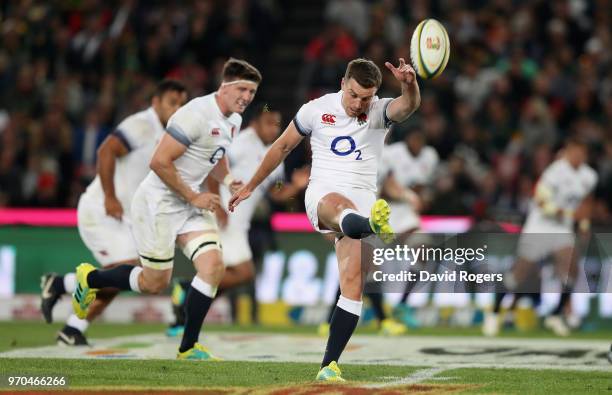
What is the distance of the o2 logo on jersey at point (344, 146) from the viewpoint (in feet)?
29.4

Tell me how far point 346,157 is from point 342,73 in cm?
1048

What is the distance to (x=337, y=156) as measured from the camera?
899 cm

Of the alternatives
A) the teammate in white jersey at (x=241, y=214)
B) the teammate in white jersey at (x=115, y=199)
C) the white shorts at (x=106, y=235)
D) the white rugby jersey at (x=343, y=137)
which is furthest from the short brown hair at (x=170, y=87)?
the white rugby jersey at (x=343, y=137)

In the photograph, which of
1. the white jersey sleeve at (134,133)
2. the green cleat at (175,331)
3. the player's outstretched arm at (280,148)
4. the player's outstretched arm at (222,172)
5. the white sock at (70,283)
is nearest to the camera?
the player's outstretched arm at (280,148)

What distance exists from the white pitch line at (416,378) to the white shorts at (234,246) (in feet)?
12.6

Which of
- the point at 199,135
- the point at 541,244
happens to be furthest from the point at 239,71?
the point at 541,244

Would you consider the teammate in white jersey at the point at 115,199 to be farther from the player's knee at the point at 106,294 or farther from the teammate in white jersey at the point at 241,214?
the teammate in white jersey at the point at 241,214

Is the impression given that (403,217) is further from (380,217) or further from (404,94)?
(380,217)

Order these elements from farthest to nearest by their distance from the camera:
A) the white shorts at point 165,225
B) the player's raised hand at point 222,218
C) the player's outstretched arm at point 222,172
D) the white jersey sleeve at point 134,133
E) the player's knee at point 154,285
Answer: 1. the player's raised hand at point 222,218
2. the white jersey sleeve at point 134,133
3. the player's outstretched arm at point 222,172
4. the player's knee at point 154,285
5. the white shorts at point 165,225

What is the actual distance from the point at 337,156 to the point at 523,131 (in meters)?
10.8

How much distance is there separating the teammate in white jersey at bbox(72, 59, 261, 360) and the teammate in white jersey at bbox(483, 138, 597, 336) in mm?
6438

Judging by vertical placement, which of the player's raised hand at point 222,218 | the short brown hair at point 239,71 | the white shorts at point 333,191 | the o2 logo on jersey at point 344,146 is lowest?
the player's raised hand at point 222,218

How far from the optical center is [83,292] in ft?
36.0

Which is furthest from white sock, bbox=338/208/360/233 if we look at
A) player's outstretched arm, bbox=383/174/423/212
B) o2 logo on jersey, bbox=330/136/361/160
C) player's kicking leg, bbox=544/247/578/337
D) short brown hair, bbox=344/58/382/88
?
player's kicking leg, bbox=544/247/578/337
